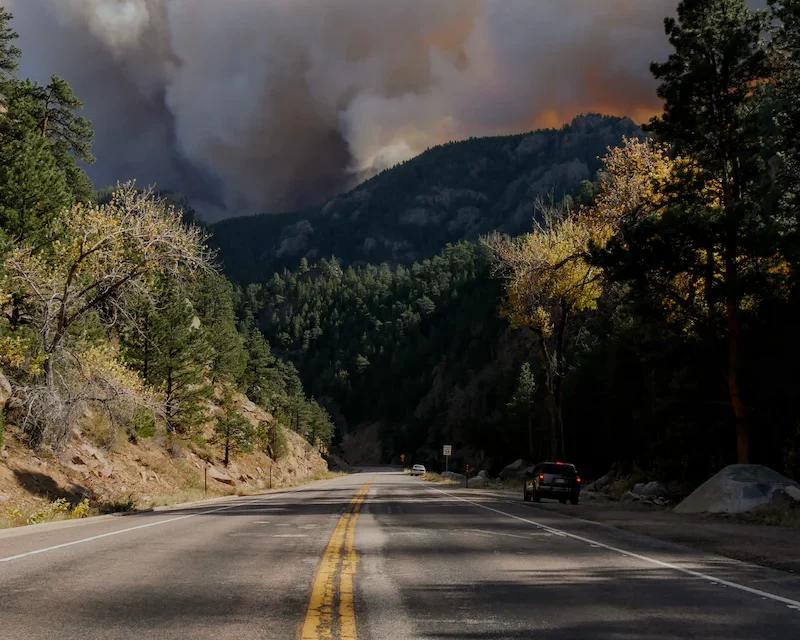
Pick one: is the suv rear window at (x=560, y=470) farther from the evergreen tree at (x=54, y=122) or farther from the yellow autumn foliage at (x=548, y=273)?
the evergreen tree at (x=54, y=122)

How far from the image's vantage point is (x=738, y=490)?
2241 centimetres

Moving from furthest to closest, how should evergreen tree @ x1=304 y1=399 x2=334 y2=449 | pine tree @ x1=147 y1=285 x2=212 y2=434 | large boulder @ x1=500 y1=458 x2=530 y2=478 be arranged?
1. evergreen tree @ x1=304 y1=399 x2=334 y2=449
2. large boulder @ x1=500 y1=458 x2=530 y2=478
3. pine tree @ x1=147 y1=285 x2=212 y2=434

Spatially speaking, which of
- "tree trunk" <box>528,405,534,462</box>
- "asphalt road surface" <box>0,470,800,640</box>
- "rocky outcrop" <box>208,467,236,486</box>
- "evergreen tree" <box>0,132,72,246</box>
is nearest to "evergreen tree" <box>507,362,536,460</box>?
"tree trunk" <box>528,405,534,462</box>

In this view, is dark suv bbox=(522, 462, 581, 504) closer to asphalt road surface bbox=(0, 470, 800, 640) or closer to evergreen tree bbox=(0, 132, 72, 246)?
asphalt road surface bbox=(0, 470, 800, 640)

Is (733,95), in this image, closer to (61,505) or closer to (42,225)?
(61,505)

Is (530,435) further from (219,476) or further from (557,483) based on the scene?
(557,483)

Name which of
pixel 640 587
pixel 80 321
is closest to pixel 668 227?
pixel 640 587

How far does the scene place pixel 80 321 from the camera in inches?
1334

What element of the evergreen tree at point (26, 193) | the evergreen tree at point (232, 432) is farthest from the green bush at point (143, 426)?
the evergreen tree at point (232, 432)

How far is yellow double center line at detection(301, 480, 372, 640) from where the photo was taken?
237 inches

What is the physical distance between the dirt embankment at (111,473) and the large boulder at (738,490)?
1953 cm

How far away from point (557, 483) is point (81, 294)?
19.7m

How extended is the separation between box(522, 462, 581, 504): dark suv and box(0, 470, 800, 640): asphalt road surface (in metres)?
14.8

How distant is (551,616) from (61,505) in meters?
19.8
